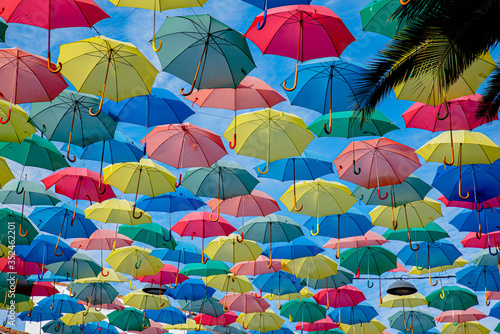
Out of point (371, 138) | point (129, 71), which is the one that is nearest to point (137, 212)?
point (129, 71)

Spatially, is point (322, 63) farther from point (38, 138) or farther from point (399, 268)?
point (399, 268)

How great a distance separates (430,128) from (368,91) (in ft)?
9.90

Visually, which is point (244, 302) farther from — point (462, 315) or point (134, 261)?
point (462, 315)

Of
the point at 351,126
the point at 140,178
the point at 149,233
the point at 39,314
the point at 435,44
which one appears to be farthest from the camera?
the point at 39,314

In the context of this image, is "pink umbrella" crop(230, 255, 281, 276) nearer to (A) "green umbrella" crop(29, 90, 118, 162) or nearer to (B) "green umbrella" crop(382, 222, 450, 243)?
(B) "green umbrella" crop(382, 222, 450, 243)

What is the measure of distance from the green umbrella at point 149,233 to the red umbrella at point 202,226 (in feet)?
1.79

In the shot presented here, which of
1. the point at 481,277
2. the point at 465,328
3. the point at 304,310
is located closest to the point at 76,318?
the point at 304,310

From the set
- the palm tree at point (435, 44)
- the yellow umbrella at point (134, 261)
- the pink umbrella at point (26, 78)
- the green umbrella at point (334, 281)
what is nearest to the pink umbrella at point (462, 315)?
the green umbrella at point (334, 281)

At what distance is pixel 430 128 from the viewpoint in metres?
9.62

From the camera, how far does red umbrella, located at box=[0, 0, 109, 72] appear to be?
675 centimetres

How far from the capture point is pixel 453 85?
8000 millimetres

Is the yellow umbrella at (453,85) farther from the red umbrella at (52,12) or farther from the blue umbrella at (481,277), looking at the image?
the blue umbrella at (481,277)

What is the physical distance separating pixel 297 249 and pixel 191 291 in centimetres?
570

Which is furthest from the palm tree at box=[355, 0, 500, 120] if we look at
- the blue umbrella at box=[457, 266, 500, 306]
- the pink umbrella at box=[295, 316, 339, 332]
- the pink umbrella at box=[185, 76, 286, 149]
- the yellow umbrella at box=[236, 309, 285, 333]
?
the pink umbrella at box=[295, 316, 339, 332]
